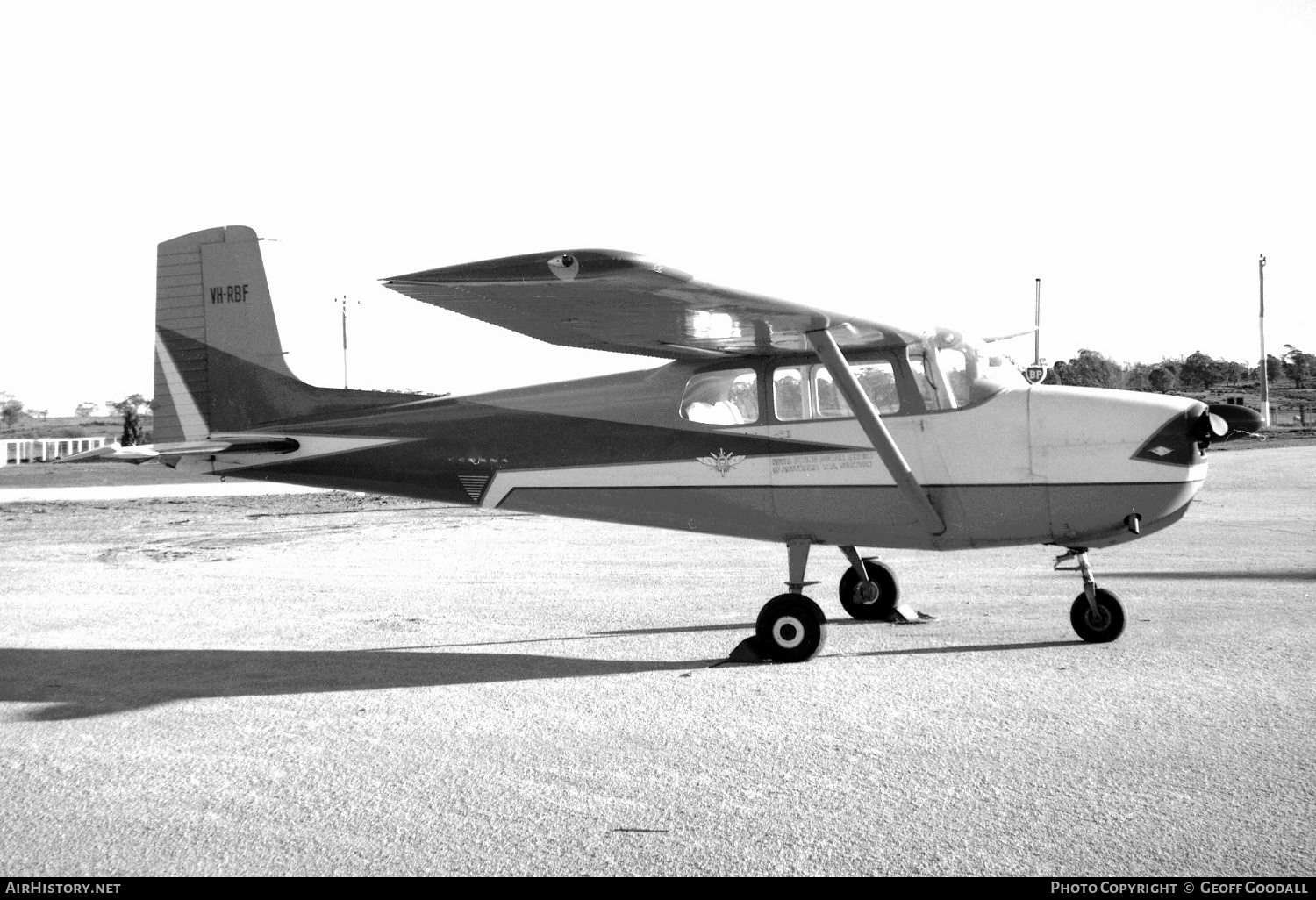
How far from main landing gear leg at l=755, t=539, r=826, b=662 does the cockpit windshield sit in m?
1.71

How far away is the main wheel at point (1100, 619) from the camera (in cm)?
766

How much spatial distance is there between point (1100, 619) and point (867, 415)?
2173mm

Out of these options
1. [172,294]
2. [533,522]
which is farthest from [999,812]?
[533,522]

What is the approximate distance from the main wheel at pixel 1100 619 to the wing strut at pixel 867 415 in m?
1.25

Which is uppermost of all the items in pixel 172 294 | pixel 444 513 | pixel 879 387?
pixel 172 294

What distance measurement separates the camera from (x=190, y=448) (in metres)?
8.65

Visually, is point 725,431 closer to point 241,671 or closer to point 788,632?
point 788,632

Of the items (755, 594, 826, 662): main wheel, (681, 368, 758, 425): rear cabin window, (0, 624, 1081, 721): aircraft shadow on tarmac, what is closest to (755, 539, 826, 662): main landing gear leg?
(755, 594, 826, 662): main wheel

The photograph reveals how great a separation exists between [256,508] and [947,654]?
19.1 m

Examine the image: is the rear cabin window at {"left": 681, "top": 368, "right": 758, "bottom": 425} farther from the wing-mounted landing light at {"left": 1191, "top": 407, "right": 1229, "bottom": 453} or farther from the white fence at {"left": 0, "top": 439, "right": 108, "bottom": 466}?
the white fence at {"left": 0, "top": 439, "right": 108, "bottom": 466}

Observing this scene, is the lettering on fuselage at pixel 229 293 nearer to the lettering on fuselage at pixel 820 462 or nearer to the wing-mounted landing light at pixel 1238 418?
the lettering on fuselage at pixel 820 462

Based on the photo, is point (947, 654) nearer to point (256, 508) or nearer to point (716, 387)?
point (716, 387)

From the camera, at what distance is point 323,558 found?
1398 cm

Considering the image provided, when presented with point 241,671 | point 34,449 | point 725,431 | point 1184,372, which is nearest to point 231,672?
point 241,671
